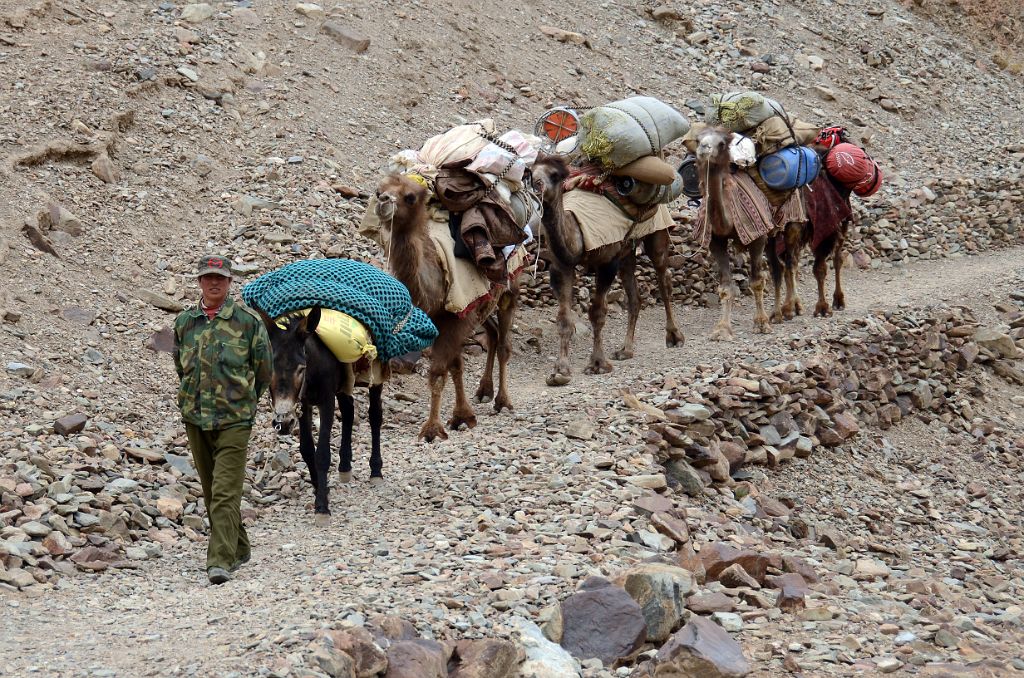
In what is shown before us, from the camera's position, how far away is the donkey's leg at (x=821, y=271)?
1519 cm

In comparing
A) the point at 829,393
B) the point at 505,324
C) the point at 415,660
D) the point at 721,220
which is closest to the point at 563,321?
the point at 505,324

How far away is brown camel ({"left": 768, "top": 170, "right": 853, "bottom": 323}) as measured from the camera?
15.1 m

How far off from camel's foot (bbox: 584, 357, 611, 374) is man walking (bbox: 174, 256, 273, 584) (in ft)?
Answer: 19.1

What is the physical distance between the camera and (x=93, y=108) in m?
14.4

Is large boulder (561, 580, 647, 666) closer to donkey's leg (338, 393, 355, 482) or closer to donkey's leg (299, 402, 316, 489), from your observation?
donkey's leg (299, 402, 316, 489)

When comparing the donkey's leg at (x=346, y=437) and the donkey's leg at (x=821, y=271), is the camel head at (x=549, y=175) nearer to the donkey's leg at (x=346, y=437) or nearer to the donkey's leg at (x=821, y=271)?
the donkey's leg at (x=346, y=437)

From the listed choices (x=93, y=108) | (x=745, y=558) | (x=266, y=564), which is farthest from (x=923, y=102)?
(x=266, y=564)

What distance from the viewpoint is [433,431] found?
10594mm

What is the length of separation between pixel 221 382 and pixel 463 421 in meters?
3.86

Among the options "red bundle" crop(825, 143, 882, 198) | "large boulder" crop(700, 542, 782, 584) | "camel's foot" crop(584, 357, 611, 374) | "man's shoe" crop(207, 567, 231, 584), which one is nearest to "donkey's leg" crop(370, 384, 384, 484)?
"man's shoe" crop(207, 567, 231, 584)

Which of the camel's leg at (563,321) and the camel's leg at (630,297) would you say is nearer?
the camel's leg at (563,321)

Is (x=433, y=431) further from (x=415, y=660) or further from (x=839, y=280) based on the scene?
(x=839, y=280)

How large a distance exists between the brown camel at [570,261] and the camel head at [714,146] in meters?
1.01

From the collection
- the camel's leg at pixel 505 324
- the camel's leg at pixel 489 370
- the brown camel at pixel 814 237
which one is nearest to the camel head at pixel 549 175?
the camel's leg at pixel 505 324
